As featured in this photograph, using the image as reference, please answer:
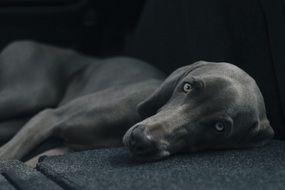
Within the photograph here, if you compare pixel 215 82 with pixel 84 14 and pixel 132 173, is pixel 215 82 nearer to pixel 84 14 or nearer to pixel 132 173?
pixel 132 173

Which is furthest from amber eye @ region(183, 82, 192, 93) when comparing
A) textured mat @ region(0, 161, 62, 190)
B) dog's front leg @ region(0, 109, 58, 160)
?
dog's front leg @ region(0, 109, 58, 160)

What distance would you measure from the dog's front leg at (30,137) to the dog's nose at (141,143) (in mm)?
781

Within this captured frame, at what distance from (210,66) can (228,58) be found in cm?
22

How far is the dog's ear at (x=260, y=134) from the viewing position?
2.13 meters

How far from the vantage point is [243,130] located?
6.90 feet

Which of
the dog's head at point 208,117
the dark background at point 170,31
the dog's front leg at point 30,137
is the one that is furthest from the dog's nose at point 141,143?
the dog's front leg at point 30,137

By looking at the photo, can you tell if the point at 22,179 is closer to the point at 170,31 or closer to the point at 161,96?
the point at 161,96

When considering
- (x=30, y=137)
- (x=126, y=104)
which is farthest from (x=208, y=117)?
(x=30, y=137)

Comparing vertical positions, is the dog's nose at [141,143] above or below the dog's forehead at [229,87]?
below

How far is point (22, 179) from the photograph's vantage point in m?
1.66

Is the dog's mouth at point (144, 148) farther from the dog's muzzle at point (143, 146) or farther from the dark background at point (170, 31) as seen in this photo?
the dark background at point (170, 31)

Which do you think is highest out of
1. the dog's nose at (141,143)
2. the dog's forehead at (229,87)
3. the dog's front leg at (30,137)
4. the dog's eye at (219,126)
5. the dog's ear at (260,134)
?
the dog's forehead at (229,87)

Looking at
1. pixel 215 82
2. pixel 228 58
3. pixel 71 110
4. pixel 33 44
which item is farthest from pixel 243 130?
pixel 33 44

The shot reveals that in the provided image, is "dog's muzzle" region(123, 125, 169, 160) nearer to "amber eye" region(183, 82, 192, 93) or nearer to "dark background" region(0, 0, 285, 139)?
"amber eye" region(183, 82, 192, 93)
